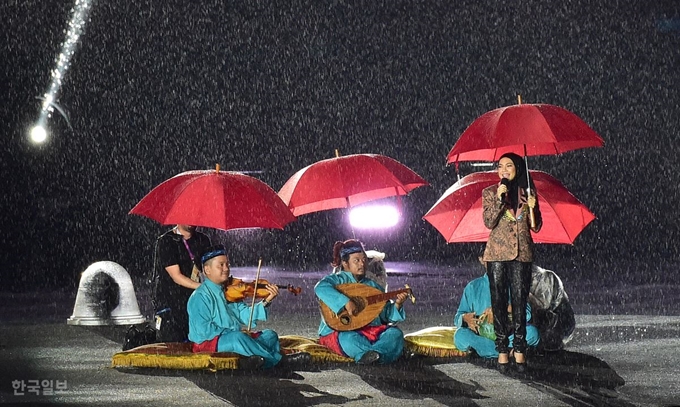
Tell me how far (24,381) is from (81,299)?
4.71 metres

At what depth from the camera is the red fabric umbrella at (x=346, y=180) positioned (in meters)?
9.99

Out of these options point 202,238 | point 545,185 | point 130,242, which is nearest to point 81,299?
point 202,238

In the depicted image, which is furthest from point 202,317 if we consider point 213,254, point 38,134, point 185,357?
point 38,134

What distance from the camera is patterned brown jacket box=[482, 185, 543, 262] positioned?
28.7ft

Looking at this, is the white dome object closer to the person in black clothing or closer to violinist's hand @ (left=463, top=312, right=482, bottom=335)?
the person in black clothing

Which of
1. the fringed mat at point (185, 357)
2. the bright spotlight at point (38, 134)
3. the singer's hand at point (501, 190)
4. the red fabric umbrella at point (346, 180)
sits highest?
the bright spotlight at point (38, 134)

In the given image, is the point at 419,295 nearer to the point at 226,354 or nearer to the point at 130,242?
the point at 226,354

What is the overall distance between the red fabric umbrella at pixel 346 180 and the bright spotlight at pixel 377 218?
81.8 ft

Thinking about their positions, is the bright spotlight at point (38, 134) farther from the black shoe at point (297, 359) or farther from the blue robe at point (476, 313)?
the blue robe at point (476, 313)

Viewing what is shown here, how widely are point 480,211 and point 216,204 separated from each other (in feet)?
7.95

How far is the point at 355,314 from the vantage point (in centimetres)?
942

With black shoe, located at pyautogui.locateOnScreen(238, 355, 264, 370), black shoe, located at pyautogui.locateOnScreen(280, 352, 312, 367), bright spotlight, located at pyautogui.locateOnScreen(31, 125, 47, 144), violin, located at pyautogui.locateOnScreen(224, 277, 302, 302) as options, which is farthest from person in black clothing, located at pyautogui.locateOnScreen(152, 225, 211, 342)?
bright spotlight, located at pyautogui.locateOnScreen(31, 125, 47, 144)

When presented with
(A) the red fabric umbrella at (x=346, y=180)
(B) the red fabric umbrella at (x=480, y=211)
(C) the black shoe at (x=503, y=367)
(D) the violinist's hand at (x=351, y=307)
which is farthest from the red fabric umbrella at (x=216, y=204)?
(C) the black shoe at (x=503, y=367)

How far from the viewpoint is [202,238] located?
10.0m
